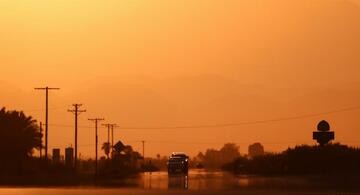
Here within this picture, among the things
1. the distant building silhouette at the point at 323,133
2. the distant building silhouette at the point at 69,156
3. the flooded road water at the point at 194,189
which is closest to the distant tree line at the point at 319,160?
the distant building silhouette at the point at 323,133

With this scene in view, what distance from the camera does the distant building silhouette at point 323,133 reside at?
3274 inches

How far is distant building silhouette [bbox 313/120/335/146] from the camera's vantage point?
3274 inches

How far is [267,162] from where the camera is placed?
103812 mm

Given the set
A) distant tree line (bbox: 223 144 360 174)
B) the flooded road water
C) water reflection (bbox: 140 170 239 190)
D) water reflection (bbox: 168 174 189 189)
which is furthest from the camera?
distant tree line (bbox: 223 144 360 174)

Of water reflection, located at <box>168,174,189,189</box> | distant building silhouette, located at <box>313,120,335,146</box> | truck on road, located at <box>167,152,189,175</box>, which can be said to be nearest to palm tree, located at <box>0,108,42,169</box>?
truck on road, located at <box>167,152,189,175</box>

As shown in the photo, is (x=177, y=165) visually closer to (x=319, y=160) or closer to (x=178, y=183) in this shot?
(x=319, y=160)

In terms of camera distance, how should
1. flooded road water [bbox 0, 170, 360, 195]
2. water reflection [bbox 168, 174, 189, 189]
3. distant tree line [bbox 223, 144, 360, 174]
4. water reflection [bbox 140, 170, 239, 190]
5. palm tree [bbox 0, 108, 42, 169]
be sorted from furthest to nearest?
palm tree [bbox 0, 108, 42, 169] < distant tree line [bbox 223, 144, 360, 174] < water reflection [bbox 140, 170, 239, 190] < water reflection [bbox 168, 174, 189, 189] < flooded road water [bbox 0, 170, 360, 195]

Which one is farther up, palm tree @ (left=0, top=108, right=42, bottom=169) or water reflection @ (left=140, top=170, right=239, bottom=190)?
palm tree @ (left=0, top=108, right=42, bottom=169)

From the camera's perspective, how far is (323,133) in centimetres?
8319

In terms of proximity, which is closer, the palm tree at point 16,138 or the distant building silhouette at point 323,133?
the distant building silhouette at point 323,133

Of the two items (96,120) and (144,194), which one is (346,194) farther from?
(96,120)

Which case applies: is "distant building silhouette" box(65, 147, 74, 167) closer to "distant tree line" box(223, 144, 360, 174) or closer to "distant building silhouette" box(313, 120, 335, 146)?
"distant tree line" box(223, 144, 360, 174)

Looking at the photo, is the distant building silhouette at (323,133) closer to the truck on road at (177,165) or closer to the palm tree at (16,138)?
the truck on road at (177,165)

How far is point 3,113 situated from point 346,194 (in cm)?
6690
